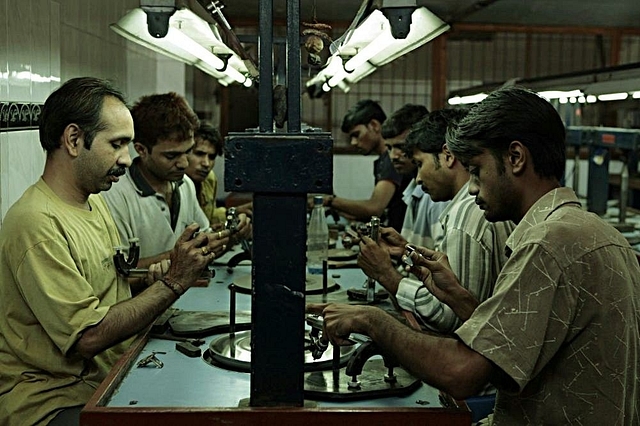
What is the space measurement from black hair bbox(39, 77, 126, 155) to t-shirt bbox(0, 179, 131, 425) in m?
0.15

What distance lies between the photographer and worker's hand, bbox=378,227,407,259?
2.67m

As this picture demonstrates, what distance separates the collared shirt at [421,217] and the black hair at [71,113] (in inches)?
66.5

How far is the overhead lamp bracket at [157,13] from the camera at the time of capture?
1.76 m

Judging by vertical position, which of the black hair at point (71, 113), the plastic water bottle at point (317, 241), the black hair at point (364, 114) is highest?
the black hair at point (364, 114)

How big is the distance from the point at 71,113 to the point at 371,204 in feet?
9.37

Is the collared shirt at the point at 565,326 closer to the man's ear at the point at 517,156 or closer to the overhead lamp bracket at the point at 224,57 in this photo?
the man's ear at the point at 517,156

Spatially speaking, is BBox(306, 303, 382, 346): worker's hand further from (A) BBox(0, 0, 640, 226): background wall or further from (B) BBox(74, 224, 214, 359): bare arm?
(A) BBox(0, 0, 640, 226): background wall

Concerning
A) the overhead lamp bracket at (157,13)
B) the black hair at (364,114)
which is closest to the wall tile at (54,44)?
the overhead lamp bracket at (157,13)

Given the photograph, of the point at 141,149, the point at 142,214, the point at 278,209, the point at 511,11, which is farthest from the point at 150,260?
the point at 511,11

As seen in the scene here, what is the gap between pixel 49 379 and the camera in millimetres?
2191

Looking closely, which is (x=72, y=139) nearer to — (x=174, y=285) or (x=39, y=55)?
(x=174, y=285)

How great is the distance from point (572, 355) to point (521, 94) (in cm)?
61

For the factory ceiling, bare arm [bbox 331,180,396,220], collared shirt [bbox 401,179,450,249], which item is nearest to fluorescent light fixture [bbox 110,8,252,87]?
collared shirt [bbox 401,179,450,249]

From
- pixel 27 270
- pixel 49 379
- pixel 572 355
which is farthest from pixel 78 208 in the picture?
pixel 572 355
